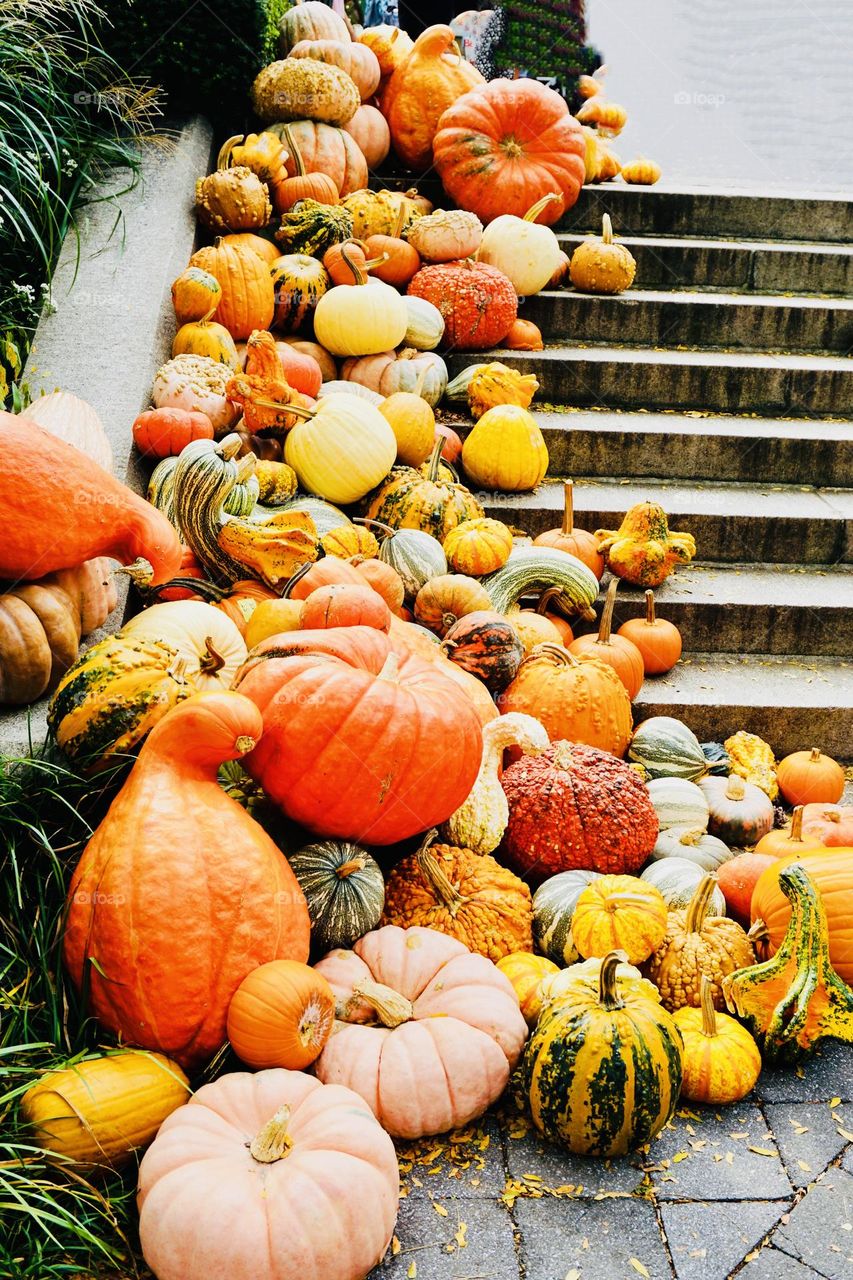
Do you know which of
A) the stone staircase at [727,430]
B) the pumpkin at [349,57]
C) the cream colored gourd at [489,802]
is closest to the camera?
the cream colored gourd at [489,802]

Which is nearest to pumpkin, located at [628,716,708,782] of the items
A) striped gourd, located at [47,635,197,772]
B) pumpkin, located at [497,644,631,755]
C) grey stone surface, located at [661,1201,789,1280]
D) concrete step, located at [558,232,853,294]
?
pumpkin, located at [497,644,631,755]

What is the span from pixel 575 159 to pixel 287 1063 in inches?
243

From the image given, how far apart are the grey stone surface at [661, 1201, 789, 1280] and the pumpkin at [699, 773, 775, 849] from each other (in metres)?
1.72

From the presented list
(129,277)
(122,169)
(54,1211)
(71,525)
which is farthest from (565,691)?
(122,169)

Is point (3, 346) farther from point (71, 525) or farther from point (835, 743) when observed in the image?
point (835, 743)

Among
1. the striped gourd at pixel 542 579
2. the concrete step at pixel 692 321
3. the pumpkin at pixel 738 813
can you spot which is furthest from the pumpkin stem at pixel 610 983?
the concrete step at pixel 692 321

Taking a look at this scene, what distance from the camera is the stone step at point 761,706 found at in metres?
4.82

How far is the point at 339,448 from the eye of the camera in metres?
4.63

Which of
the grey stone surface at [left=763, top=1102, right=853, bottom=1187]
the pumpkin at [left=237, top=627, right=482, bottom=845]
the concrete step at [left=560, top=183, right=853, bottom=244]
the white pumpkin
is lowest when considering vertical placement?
the grey stone surface at [left=763, top=1102, right=853, bottom=1187]

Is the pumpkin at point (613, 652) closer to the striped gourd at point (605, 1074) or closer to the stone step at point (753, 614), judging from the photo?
the stone step at point (753, 614)

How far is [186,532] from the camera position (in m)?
3.98

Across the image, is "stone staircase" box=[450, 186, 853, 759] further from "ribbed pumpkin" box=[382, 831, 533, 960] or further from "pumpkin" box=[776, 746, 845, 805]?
"ribbed pumpkin" box=[382, 831, 533, 960]

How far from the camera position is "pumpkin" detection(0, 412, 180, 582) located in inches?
119

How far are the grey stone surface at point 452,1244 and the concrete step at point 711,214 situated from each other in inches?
258
